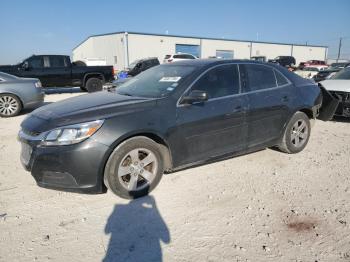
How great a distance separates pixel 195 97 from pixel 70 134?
1.50 m

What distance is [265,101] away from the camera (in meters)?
4.38

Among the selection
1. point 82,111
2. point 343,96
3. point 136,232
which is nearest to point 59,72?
point 82,111

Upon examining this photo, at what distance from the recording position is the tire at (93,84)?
46.3 ft

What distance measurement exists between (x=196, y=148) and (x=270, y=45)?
5416cm

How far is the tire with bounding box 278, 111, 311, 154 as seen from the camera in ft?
15.9

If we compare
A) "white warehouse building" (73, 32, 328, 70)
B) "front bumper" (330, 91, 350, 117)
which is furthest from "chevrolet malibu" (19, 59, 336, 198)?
"white warehouse building" (73, 32, 328, 70)

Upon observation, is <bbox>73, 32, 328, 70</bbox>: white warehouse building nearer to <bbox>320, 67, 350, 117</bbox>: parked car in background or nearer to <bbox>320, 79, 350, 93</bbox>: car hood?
<bbox>320, 79, 350, 93</bbox>: car hood

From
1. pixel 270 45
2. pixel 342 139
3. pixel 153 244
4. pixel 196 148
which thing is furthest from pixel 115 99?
pixel 270 45

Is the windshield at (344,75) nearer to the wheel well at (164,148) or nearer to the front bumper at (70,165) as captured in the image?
the wheel well at (164,148)

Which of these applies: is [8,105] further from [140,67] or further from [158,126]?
[140,67]

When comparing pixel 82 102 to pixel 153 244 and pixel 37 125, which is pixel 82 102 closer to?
pixel 37 125

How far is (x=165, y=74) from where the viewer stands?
4238mm

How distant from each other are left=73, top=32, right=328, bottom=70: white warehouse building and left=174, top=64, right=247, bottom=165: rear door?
30041 mm

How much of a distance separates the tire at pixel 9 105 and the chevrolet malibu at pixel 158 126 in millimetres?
5515
